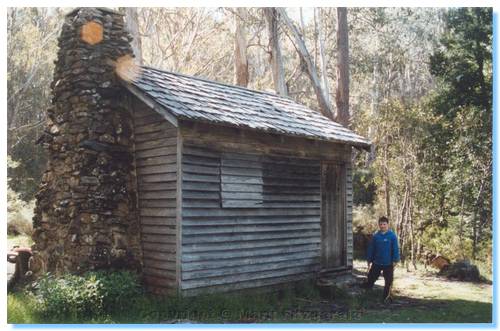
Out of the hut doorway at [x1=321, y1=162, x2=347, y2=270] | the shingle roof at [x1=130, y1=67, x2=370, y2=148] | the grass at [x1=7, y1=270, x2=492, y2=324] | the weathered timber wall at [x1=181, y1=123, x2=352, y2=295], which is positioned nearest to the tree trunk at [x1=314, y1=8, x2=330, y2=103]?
the shingle roof at [x1=130, y1=67, x2=370, y2=148]

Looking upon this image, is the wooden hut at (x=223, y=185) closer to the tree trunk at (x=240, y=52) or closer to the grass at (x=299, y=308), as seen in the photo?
the grass at (x=299, y=308)

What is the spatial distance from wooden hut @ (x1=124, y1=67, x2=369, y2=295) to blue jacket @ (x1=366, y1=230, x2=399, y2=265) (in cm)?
155

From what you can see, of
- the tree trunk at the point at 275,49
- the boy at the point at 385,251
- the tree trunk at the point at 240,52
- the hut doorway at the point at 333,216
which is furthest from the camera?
the tree trunk at the point at 240,52

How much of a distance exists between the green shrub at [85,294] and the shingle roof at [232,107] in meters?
2.80

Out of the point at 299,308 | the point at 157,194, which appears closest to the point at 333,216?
the point at 299,308

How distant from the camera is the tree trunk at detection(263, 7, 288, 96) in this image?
1969cm

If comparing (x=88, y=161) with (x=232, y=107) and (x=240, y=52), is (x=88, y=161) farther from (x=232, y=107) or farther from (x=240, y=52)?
(x=240, y=52)

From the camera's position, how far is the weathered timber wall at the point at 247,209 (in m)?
9.02

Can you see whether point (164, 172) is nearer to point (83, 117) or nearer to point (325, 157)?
point (83, 117)

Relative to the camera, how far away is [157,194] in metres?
9.29

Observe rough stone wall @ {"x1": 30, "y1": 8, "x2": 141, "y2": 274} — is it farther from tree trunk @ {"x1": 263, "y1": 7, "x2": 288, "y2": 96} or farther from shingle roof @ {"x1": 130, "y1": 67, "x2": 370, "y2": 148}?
tree trunk @ {"x1": 263, "y1": 7, "x2": 288, "y2": 96}

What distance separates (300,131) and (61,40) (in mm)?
4804

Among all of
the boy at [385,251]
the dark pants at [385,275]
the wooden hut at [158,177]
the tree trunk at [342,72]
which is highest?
the tree trunk at [342,72]

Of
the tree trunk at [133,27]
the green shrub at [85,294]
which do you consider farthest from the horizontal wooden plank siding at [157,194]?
the tree trunk at [133,27]
